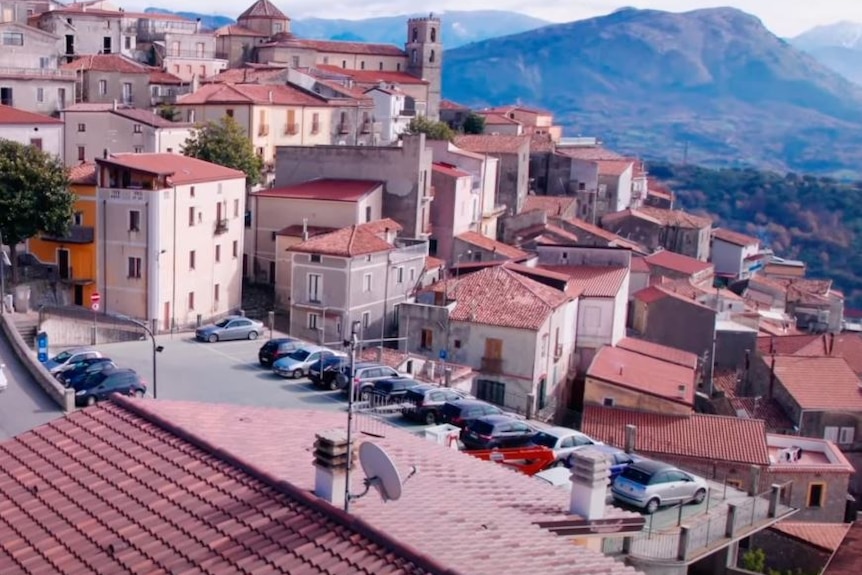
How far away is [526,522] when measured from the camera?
10.7m

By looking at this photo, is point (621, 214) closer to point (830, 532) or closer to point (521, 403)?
point (521, 403)

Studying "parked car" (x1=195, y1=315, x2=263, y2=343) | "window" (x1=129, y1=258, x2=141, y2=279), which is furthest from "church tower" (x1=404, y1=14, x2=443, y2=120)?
"parked car" (x1=195, y1=315, x2=263, y2=343)

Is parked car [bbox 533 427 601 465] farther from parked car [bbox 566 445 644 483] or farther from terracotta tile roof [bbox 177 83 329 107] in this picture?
terracotta tile roof [bbox 177 83 329 107]

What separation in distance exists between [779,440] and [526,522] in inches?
898

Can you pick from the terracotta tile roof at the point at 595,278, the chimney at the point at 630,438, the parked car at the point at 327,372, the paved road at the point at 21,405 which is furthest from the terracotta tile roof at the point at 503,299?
the paved road at the point at 21,405

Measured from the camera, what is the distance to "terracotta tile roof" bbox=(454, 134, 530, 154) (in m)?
60.9

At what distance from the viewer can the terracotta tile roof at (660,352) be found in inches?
1542

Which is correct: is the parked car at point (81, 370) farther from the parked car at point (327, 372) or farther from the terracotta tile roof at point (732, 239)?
the terracotta tile roof at point (732, 239)

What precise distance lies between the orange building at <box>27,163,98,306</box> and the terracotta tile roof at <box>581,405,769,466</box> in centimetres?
1836

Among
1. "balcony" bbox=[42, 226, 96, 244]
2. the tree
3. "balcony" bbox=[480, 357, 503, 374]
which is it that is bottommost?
"balcony" bbox=[480, 357, 503, 374]

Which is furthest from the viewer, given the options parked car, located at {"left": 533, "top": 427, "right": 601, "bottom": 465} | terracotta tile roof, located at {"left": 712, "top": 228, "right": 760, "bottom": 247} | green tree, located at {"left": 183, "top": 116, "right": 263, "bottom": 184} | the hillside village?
terracotta tile roof, located at {"left": 712, "top": 228, "right": 760, "bottom": 247}

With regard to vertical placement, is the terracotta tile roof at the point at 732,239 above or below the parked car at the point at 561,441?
below

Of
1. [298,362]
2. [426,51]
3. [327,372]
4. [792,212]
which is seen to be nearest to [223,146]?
[298,362]

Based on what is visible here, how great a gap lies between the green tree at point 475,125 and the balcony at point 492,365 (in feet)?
148
